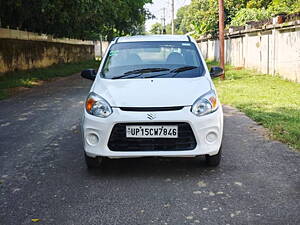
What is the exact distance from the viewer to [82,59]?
32719 mm

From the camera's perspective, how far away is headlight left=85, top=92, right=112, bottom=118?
4.14 meters

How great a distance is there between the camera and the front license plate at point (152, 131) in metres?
4.04

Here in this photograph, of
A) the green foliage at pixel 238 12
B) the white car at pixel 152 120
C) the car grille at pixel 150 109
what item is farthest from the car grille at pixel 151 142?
the green foliage at pixel 238 12

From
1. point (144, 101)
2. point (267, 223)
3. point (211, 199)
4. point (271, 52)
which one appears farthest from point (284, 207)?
point (271, 52)

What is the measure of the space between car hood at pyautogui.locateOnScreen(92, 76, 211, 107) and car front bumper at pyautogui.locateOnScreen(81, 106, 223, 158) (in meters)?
0.11

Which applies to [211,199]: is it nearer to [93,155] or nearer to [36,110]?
[93,155]

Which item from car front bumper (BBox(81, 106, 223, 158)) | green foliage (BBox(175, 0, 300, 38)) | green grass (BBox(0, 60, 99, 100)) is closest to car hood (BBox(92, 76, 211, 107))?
car front bumper (BBox(81, 106, 223, 158))

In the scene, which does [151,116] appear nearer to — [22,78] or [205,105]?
[205,105]

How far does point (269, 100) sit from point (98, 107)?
621cm

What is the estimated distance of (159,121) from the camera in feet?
13.1

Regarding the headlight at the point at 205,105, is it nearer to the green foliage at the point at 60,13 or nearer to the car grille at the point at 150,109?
the car grille at the point at 150,109

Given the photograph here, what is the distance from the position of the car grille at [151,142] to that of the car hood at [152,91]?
0.26 m

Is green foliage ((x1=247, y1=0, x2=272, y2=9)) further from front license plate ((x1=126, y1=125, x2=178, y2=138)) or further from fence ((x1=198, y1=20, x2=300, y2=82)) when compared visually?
front license plate ((x1=126, y1=125, x2=178, y2=138))

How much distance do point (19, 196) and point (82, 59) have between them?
29.7 metres
